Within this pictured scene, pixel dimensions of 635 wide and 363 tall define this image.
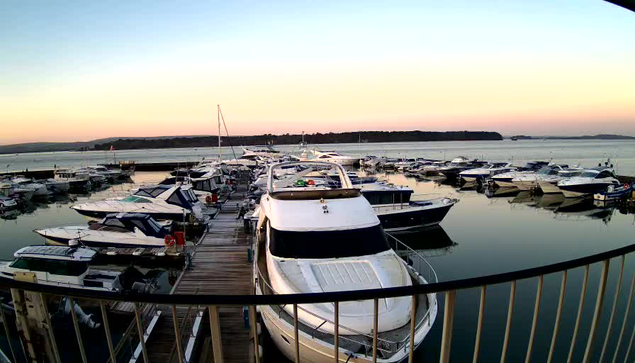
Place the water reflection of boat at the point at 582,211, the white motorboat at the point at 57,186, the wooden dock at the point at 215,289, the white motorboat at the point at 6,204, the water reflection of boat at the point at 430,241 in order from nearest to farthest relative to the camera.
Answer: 1. the wooden dock at the point at 215,289
2. the water reflection of boat at the point at 430,241
3. the water reflection of boat at the point at 582,211
4. the white motorboat at the point at 6,204
5. the white motorboat at the point at 57,186

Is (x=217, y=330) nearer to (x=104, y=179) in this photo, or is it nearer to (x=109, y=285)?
(x=109, y=285)

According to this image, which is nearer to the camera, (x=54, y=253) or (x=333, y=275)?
(x=333, y=275)

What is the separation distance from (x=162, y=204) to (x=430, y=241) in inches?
551

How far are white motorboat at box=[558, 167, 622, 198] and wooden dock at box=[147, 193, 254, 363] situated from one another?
25690 millimetres

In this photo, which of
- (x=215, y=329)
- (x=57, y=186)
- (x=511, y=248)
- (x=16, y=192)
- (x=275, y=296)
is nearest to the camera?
(x=275, y=296)

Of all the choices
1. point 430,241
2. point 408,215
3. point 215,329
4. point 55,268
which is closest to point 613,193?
point 430,241

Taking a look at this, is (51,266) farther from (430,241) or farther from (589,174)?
(589,174)

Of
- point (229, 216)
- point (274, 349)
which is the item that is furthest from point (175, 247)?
point (274, 349)

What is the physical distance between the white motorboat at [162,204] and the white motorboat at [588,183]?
27588 mm

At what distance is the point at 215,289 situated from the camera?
959 centimetres

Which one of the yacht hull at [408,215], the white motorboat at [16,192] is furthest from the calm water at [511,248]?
the white motorboat at [16,192]

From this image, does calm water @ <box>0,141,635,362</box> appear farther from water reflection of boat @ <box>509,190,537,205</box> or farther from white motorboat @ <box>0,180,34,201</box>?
white motorboat @ <box>0,180,34,201</box>

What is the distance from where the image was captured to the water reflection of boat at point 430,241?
16.0 metres

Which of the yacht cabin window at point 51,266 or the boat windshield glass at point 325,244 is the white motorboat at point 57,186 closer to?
the yacht cabin window at point 51,266
